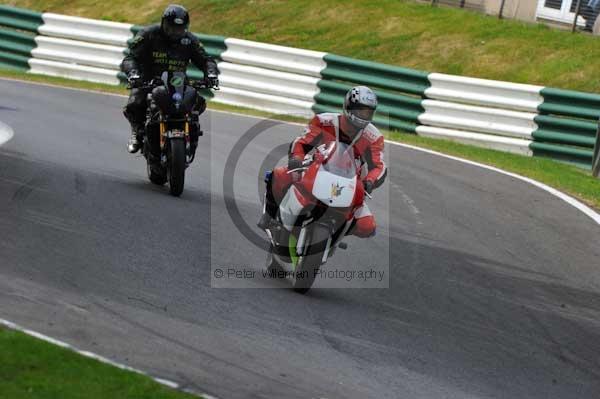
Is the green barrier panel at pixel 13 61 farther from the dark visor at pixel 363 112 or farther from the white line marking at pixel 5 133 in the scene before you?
the dark visor at pixel 363 112

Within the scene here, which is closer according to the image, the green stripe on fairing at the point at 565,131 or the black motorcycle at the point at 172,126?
the black motorcycle at the point at 172,126

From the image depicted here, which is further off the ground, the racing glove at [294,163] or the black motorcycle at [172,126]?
the racing glove at [294,163]

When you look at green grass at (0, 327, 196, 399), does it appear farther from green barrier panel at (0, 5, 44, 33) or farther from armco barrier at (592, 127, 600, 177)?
green barrier panel at (0, 5, 44, 33)

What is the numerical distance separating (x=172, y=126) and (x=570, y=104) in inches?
334

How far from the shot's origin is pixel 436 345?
24.6 ft

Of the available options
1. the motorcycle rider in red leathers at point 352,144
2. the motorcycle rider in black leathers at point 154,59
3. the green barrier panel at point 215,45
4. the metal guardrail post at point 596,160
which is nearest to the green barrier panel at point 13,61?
the green barrier panel at point 215,45

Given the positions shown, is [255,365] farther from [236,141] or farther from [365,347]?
[236,141]

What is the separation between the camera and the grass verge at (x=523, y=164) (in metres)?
14.8

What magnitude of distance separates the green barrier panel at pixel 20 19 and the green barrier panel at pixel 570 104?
35.5ft

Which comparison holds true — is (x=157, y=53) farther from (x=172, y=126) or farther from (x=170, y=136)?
(x=170, y=136)

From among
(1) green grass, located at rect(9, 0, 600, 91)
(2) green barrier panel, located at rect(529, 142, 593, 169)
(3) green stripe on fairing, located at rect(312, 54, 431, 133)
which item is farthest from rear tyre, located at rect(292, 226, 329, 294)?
(1) green grass, located at rect(9, 0, 600, 91)

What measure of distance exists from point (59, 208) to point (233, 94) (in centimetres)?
1116

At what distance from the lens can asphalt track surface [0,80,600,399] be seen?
21.2ft

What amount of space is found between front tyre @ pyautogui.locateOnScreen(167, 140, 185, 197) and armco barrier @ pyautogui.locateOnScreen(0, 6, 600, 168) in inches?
296
